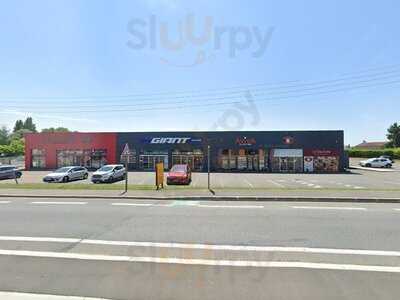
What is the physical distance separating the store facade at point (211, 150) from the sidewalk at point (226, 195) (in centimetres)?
2599

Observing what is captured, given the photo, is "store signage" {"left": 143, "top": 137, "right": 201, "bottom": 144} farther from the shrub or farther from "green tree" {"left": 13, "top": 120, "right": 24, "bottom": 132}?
"green tree" {"left": 13, "top": 120, "right": 24, "bottom": 132}

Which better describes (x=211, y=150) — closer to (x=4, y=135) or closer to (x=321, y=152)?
(x=321, y=152)

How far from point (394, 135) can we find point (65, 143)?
7788 cm

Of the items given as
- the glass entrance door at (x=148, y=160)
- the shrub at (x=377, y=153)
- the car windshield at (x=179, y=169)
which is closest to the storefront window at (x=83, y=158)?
the glass entrance door at (x=148, y=160)

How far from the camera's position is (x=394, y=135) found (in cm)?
8588

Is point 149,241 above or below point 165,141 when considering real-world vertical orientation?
below

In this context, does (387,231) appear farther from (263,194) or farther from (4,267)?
(4,267)

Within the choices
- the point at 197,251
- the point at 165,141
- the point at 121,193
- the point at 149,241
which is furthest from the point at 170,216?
the point at 165,141

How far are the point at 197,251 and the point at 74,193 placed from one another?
36.6ft

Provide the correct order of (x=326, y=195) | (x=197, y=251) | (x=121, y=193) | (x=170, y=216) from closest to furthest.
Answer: (x=197, y=251) < (x=170, y=216) < (x=326, y=195) < (x=121, y=193)

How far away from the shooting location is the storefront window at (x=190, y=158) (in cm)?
4303

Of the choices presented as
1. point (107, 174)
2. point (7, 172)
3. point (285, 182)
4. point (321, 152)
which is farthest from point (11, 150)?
point (285, 182)

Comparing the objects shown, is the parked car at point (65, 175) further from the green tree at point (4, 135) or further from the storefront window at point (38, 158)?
the green tree at point (4, 135)

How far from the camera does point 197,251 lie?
676 cm
